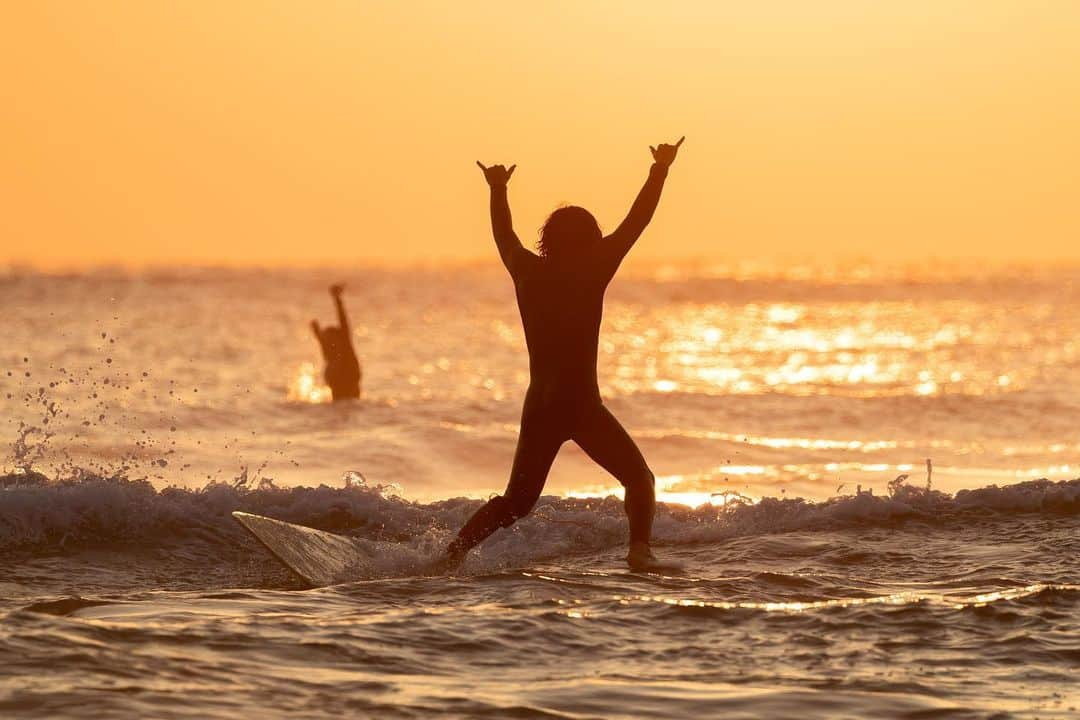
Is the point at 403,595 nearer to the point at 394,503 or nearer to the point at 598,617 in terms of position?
the point at 598,617

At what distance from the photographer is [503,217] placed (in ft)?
30.7

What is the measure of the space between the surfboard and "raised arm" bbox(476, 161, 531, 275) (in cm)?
217

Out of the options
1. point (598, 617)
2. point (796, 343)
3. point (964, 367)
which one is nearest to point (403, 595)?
point (598, 617)

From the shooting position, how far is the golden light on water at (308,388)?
25208mm

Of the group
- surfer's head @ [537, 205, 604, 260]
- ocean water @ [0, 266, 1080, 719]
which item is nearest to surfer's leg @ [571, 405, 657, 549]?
ocean water @ [0, 266, 1080, 719]

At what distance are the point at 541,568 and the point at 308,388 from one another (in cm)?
1800

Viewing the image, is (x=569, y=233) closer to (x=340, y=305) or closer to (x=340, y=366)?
(x=340, y=305)

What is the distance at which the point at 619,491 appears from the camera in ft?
50.2

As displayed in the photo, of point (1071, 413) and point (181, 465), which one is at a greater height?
point (1071, 413)

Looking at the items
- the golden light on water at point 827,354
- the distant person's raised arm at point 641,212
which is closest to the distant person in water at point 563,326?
the distant person's raised arm at point 641,212

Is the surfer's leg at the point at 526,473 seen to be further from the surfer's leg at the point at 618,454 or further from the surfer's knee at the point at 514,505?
the surfer's leg at the point at 618,454

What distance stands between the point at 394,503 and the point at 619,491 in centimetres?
360

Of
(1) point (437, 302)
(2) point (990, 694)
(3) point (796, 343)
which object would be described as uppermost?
(1) point (437, 302)

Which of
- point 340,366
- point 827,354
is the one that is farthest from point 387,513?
point 827,354
